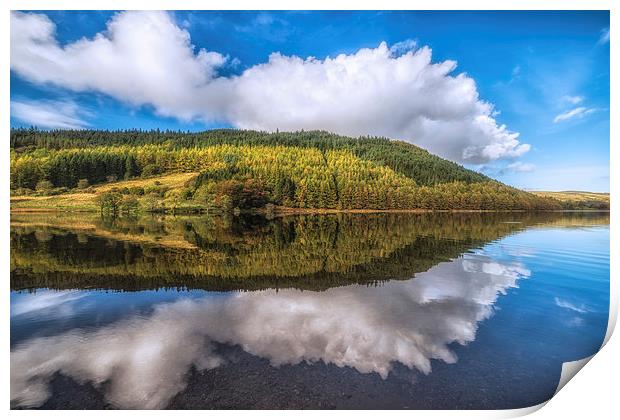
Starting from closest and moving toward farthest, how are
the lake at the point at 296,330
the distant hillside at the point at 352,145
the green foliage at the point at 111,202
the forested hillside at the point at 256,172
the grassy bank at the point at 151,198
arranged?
the lake at the point at 296,330 → the grassy bank at the point at 151,198 → the forested hillside at the point at 256,172 → the green foliage at the point at 111,202 → the distant hillside at the point at 352,145

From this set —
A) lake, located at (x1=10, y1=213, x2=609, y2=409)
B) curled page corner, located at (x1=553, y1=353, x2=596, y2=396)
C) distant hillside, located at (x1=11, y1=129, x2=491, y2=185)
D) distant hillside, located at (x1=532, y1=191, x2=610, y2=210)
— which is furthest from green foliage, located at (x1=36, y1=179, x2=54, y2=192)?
distant hillside, located at (x1=11, y1=129, x2=491, y2=185)

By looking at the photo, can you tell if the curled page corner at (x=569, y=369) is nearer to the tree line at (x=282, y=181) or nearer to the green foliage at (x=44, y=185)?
the green foliage at (x=44, y=185)

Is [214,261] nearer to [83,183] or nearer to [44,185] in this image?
[44,185]

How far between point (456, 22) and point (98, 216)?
34.6m

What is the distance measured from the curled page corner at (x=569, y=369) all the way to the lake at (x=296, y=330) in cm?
10

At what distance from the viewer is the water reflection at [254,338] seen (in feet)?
16.0

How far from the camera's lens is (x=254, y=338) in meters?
5.96

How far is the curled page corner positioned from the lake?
10cm

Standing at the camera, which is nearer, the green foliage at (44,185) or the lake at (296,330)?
the lake at (296,330)

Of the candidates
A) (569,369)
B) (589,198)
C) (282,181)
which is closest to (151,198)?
(282,181)

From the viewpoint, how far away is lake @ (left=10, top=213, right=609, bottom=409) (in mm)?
4570

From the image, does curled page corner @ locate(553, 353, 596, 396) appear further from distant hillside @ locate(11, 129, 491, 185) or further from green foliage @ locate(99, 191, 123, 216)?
distant hillside @ locate(11, 129, 491, 185)

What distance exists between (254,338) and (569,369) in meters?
5.05

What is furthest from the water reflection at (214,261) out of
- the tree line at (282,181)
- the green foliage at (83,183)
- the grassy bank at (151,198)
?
the tree line at (282,181)
